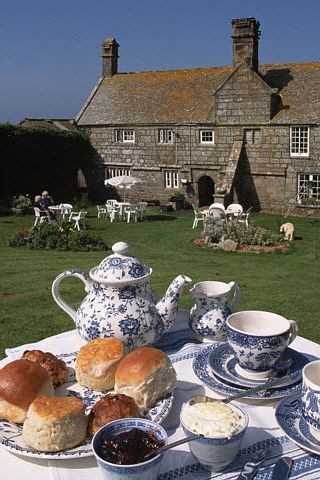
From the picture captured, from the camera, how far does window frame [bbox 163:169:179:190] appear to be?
26406 mm

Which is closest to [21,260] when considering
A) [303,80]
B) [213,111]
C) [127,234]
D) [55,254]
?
[55,254]

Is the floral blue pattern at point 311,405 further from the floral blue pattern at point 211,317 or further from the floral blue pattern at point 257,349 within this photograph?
the floral blue pattern at point 211,317

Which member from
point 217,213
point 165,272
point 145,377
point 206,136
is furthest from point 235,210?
point 145,377

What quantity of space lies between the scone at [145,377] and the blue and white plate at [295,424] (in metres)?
0.53

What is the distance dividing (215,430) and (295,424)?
0.44m

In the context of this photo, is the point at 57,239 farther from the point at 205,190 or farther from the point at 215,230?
the point at 205,190

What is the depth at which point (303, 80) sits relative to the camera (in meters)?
24.0

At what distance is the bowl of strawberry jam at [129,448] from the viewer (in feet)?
6.12

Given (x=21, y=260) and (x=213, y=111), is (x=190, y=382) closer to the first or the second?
(x=21, y=260)

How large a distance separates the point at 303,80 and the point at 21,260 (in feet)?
55.2

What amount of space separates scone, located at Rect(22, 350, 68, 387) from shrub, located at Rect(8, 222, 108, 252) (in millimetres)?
12285

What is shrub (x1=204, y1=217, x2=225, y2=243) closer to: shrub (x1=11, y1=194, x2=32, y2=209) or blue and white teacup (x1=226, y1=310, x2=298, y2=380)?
shrub (x1=11, y1=194, x2=32, y2=209)

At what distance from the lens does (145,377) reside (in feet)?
7.92

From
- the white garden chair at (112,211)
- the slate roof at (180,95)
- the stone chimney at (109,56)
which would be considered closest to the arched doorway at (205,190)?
the slate roof at (180,95)
